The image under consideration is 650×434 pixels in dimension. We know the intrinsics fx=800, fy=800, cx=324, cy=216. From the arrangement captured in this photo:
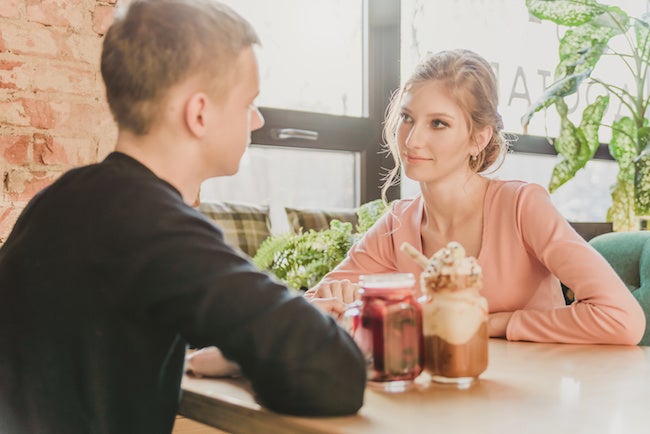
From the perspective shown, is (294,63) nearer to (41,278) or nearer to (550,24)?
(550,24)

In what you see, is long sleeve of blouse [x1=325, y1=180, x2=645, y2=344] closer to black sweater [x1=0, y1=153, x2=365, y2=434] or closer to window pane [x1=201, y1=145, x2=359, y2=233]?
black sweater [x1=0, y1=153, x2=365, y2=434]

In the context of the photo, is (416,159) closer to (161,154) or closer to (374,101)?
(161,154)

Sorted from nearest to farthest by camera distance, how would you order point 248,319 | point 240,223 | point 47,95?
point 248,319 < point 47,95 < point 240,223

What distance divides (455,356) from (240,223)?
203cm

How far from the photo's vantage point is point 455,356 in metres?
1.04

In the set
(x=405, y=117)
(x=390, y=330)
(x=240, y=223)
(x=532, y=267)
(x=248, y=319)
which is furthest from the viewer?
(x=240, y=223)

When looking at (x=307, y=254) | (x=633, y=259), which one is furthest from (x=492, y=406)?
(x=307, y=254)

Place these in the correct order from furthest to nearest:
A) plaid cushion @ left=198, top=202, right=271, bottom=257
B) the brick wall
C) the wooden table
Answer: plaid cushion @ left=198, top=202, right=271, bottom=257, the brick wall, the wooden table

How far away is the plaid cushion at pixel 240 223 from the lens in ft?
9.72

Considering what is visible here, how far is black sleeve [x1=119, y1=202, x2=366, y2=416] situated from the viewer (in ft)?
2.85

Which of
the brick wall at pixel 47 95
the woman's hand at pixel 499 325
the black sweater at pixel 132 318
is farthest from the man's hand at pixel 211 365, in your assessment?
the brick wall at pixel 47 95

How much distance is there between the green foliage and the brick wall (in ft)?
2.23

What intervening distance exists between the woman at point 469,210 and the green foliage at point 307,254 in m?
0.46

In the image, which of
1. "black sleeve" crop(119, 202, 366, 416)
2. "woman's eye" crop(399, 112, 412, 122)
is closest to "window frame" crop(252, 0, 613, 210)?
"woman's eye" crop(399, 112, 412, 122)
